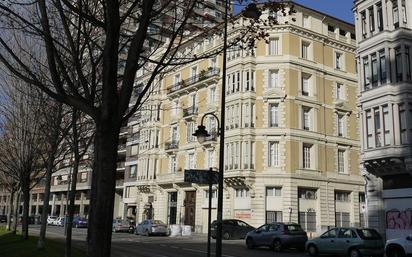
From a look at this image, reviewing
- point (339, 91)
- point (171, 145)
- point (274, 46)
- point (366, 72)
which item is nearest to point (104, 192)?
point (366, 72)

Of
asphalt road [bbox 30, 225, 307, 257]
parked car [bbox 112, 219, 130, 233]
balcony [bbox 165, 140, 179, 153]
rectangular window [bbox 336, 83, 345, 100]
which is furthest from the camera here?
balcony [bbox 165, 140, 179, 153]

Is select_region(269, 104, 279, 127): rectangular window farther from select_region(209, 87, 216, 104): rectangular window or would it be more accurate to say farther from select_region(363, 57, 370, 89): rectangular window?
select_region(363, 57, 370, 89): rectangular window

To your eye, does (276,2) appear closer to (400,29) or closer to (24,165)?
(24,165)

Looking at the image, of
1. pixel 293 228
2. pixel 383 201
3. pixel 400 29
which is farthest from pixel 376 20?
pixel 293 228

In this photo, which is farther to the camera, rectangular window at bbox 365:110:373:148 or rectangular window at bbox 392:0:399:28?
rectangular window at bbox 365:110:373:148

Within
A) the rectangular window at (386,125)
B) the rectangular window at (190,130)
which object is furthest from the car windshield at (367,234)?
the rectangular window at (190,130)

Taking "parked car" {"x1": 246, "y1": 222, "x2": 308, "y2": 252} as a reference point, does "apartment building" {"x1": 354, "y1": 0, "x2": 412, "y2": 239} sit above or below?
above

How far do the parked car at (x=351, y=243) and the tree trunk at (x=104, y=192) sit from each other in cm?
1810

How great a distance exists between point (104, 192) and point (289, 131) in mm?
41974

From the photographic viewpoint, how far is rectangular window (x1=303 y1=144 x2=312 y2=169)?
48.0 metres

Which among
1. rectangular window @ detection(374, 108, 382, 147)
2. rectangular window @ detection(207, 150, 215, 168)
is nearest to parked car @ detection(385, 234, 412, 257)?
rectangular window @ detection(374, 108, 382, 147)

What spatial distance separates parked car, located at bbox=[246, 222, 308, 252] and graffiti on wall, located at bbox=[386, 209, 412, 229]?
597cm

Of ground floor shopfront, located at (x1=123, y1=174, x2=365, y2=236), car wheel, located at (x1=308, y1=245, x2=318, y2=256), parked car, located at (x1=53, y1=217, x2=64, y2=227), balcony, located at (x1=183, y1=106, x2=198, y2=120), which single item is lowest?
car wheel, located at (x1=308, y1=245, x2=318, y2=256)

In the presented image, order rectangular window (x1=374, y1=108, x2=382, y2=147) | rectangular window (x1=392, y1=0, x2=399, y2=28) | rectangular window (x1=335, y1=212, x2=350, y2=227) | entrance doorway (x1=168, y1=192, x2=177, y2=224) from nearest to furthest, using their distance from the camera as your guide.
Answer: rectangular window (x1=374, y1=108, x2=382, y2=147), rectangular window (x1=392, y1=0, x2=399, y2=28), rectangular window (x1=335, y1=212, x2=350, y2=227), entrance doorway (x1=168, y1=192, x2=177, y2=224)
